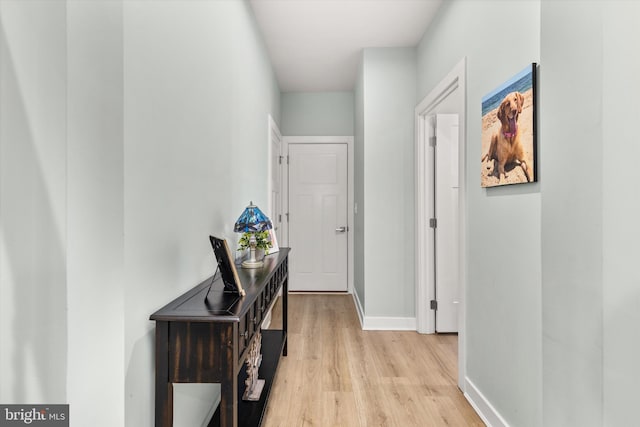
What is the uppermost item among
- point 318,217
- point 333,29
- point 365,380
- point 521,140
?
point 333,29

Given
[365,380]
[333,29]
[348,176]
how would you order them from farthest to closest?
[348,176] → [333,29] → [365,380]

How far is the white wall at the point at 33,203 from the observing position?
67 cm

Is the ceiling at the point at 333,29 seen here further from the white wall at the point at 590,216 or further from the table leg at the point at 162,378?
the table leg at the point at 162,378

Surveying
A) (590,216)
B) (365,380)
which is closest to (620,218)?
(590,216)

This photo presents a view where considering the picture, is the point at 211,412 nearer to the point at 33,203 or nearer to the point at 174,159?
Result: the point at 174,159

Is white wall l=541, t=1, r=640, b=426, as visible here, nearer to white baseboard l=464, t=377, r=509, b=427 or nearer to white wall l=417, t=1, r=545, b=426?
white wall l=417, t=1, r=545, b=426

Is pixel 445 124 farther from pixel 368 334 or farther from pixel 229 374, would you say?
pixel 229 374

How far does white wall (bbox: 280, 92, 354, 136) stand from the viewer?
453cm

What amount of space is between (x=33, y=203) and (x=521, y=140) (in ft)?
5.66

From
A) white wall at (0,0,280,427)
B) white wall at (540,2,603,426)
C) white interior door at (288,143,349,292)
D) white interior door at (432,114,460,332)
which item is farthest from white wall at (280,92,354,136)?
white wall at (540,2,603,426)

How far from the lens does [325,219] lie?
4.56 meters

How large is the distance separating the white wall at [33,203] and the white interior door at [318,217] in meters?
3.79

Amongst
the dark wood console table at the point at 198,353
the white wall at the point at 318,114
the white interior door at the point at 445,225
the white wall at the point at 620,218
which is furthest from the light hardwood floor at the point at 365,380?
the white wall at the point at 318,114

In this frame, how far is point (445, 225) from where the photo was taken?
3139 mm
